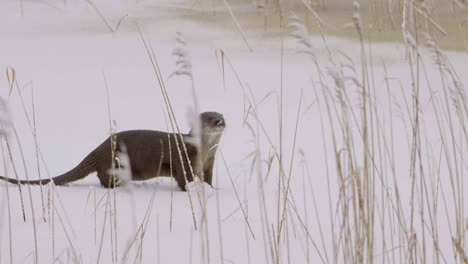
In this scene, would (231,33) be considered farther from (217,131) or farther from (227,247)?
(227,247)

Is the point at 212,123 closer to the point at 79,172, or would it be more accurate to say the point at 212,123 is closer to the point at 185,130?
the point at 79,172

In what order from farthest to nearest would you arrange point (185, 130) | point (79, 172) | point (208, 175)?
point (185, 130), point (208, 175), point (79, 172)

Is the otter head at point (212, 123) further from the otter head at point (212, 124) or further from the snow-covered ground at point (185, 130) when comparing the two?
the snow-covered ground at point (185, 130)

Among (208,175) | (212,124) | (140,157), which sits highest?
(212,124)

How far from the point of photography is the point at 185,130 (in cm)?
496

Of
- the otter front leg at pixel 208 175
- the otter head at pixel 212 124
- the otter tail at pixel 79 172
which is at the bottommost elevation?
the otter front leg at pixel 208 175

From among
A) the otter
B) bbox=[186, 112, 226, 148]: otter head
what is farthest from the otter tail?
bbox=[186, 112, 226, 148]: otter head

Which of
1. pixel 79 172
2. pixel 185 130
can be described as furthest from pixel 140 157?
pixel 185 130

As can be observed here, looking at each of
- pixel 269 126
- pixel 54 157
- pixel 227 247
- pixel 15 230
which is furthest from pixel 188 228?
pixel 269 126

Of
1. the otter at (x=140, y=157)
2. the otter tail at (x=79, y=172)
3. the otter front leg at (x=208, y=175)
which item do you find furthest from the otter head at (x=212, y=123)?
the otter tail at (x=79, y=172)

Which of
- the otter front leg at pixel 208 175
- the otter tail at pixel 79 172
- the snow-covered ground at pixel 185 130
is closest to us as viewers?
the snow-covered ground at pixel 185 130

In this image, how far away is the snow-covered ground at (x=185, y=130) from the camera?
94.0 inches

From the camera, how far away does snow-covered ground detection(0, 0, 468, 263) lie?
2.39 metres

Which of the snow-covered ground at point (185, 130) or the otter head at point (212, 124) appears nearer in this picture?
the snow-covered ground at point (185, 130)
